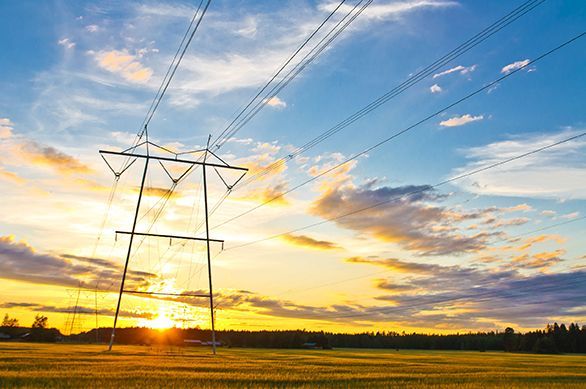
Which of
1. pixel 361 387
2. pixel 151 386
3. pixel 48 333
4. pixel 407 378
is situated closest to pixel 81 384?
pixel 151 386

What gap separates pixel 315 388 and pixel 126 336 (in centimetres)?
18278

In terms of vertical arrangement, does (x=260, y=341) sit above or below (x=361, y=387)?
above

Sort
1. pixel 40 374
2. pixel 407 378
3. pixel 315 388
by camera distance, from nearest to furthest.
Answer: pixel 315 388 < pixel 40 374 < pixel 407 378

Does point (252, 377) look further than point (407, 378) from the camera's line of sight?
No

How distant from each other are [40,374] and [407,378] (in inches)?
957

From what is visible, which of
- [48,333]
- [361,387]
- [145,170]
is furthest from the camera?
[48,333]

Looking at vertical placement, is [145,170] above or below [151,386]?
above

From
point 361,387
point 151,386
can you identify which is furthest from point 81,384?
point 361,387

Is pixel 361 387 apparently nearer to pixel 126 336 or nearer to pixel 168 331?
pixel 168 331

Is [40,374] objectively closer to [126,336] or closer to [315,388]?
[315,388]

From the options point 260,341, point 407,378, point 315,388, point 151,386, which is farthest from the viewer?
point 260,341

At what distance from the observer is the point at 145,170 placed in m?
55.0

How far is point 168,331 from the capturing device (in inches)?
7328

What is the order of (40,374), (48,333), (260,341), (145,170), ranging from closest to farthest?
(40,374) < (145,170) < (48,333) < (260,341)
